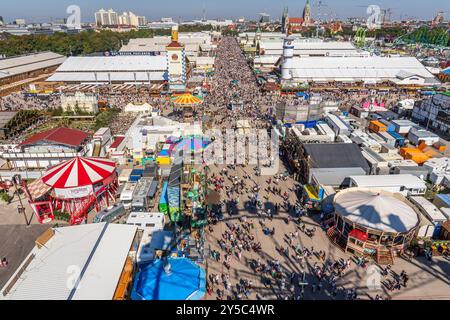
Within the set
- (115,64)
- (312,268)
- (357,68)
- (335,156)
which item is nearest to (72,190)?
(312,268)

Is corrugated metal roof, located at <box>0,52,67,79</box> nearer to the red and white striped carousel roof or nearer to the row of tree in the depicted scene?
the row of tree

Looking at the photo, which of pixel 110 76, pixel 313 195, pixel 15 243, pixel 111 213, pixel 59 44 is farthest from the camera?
pixel 59 44

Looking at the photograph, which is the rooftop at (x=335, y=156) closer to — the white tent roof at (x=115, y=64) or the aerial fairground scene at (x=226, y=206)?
the aerial fairground scene at (x=226, y=206)

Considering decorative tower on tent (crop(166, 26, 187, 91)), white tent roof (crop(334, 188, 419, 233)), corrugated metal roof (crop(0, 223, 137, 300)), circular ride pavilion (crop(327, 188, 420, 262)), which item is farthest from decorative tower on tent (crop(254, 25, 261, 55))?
corrugated metal roof (crop(0, 223, 137, 300))

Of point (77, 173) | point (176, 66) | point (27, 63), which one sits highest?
point (176, 66)

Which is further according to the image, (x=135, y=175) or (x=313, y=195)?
(x=135, y=175)

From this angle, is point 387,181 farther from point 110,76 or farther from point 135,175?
point 110,76

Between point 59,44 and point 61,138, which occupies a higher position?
point 59,44
